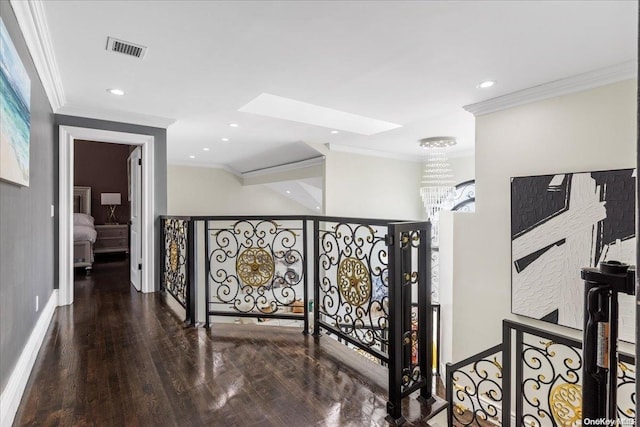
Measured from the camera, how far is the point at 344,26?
82.0 inches

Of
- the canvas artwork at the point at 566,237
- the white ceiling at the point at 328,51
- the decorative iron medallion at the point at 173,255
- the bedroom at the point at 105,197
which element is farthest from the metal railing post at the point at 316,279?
the bedroom at the point at 105,197

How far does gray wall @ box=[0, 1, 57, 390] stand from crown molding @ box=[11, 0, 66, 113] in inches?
2.4

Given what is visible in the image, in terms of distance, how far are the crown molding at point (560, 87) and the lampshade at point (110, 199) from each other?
294 inches

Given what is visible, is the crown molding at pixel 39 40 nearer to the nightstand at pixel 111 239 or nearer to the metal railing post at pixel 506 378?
the metal railing post at pixel 506 378

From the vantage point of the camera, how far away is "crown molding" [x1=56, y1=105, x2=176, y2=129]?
3699 millimetres

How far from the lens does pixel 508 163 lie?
3.52 m

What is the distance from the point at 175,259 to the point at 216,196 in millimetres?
5215

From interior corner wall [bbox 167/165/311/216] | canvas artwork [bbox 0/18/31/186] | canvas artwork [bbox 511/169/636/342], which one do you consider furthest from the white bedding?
canvas artwork [bbox 511/169/636/342]

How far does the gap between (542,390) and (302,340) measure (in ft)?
8.78

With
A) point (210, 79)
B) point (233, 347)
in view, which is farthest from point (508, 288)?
point (210, 79)

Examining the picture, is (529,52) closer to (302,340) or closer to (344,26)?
(344,26)

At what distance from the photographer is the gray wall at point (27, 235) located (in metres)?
1.75

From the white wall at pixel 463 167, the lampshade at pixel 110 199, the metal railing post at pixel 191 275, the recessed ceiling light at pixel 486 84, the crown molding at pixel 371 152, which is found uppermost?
the recessed ceiling light at pixel 486 84

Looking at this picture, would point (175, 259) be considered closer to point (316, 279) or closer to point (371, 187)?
point (316, 279)
